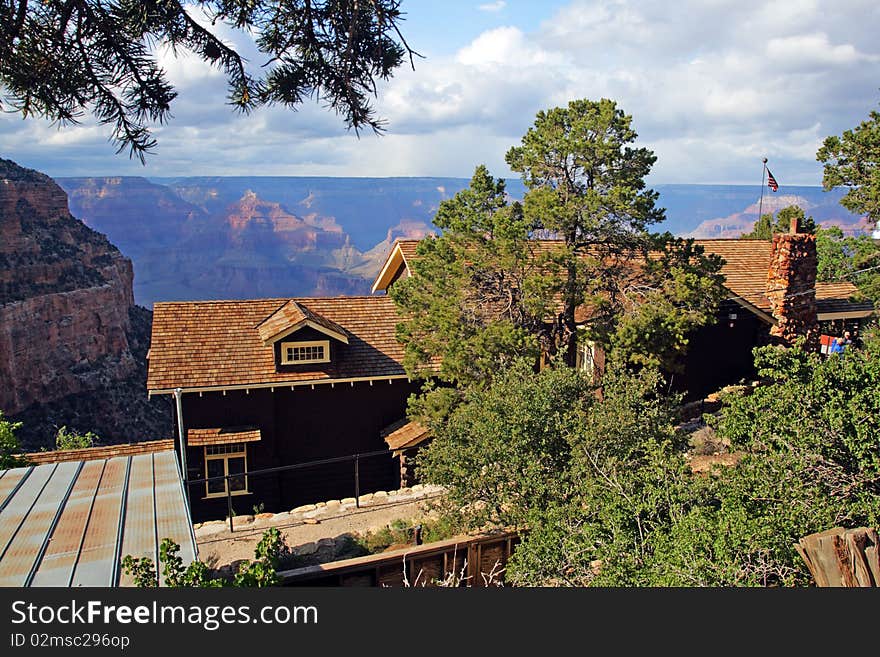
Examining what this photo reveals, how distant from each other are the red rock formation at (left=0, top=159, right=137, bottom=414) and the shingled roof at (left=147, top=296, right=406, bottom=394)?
168 ft

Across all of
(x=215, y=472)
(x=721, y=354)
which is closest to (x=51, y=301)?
(x=215, y=472)

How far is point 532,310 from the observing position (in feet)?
45.1

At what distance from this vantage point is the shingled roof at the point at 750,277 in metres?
19.6

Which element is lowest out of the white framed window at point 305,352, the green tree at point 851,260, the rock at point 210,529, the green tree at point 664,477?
the rock at point 210,529

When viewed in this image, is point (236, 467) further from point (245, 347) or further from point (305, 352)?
point (305, 352)

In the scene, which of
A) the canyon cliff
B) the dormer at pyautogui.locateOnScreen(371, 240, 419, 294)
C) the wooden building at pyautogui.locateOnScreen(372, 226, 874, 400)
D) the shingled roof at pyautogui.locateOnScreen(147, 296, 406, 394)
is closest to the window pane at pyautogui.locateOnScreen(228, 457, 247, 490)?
the shingled roof at pyautogui.locateOnScreen(147, 296, 406, 394)

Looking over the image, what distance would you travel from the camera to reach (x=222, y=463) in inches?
688

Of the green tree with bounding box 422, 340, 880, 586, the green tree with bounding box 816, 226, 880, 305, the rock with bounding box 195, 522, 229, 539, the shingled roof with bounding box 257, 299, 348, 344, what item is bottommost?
the rock with bounding box 195, 522, 229, 539

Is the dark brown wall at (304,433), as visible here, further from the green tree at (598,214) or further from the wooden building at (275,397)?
the green tree at (598,214)

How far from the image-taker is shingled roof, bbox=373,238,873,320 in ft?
64.2

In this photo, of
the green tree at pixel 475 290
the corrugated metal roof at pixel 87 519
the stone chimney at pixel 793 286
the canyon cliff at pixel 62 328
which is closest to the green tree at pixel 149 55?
the corrugated metal roof at pixel 87 519

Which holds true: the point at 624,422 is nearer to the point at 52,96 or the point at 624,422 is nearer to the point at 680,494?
the point at 680,494

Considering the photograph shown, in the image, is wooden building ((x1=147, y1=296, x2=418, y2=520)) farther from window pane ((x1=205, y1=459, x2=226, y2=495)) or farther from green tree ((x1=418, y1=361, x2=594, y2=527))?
green tree ((x1=418, y1=361, x2=594, y2=527))

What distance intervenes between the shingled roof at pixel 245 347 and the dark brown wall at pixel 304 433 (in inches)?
15.2
